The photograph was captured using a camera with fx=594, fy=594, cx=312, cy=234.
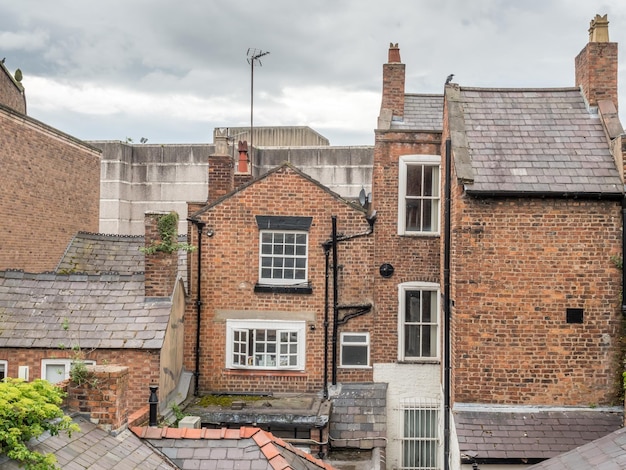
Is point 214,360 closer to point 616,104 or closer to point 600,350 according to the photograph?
point 600,350

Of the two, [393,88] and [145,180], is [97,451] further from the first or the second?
[145,180]

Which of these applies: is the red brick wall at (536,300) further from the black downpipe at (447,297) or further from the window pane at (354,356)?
the window pane at (354,356)

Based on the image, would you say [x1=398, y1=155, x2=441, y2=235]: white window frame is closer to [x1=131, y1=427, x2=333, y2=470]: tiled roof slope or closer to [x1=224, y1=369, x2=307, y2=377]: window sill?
[x1=224, y1=369, x2=307, y2=377]: window sill

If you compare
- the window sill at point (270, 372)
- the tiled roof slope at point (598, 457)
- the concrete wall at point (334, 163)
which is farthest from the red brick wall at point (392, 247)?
the concrete wall at point (334, 163)

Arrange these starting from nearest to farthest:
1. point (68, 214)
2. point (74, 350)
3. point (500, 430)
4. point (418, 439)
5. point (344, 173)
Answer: point (500, 430) < point (74, 350) < point (418, 439) < point (68, 214) < point (344, 173)

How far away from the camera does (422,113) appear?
16609 millimetres

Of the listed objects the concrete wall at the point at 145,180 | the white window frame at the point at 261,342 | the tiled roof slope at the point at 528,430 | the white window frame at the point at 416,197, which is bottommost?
the tiled roof slope at the point at 528,430

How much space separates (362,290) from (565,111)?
21.6 feet

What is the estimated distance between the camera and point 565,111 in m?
13.9

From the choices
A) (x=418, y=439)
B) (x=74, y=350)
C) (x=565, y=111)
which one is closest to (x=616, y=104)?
(x=565, y=111)

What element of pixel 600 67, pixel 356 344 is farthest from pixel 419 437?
pixel 600 67

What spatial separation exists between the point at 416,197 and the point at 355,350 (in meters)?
4.30

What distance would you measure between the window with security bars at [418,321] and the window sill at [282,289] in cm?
245

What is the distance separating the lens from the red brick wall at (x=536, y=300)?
11922 mm
